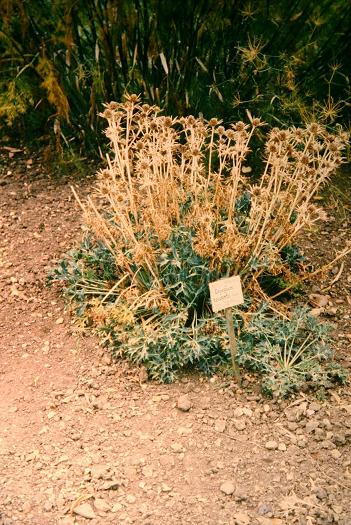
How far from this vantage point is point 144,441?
2693 mm

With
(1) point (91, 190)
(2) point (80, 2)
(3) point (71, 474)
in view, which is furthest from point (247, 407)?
(2) point (80, 2)

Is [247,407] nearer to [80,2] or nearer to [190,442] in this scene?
[190,442]

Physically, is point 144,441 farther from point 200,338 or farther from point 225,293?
point 225,293

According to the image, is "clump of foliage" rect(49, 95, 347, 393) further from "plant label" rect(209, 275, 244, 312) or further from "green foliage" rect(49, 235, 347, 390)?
"plant label" rect(209, 275, 244, 312)

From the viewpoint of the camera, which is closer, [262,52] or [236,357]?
[236,357]

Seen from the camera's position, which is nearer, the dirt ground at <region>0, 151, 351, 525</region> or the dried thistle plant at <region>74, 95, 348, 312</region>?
the dirt ground at <region>0, 151, 351, 525</region>

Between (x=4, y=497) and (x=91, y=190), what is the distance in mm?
2267

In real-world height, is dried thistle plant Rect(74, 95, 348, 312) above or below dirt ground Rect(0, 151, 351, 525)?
above

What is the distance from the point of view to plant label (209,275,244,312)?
2.65 m

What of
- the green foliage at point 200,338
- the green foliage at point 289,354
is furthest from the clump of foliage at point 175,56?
the green foliage at point 289,354

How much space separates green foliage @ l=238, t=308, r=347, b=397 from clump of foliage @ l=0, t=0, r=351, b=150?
1553 mm

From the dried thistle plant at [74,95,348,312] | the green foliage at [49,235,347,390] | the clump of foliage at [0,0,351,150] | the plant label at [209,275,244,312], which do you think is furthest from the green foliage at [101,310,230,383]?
the clump of foliage at [0,0,351,150]

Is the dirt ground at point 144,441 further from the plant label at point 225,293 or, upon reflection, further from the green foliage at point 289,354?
the plant label at point 225,293

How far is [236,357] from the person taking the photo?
297 centimetres
